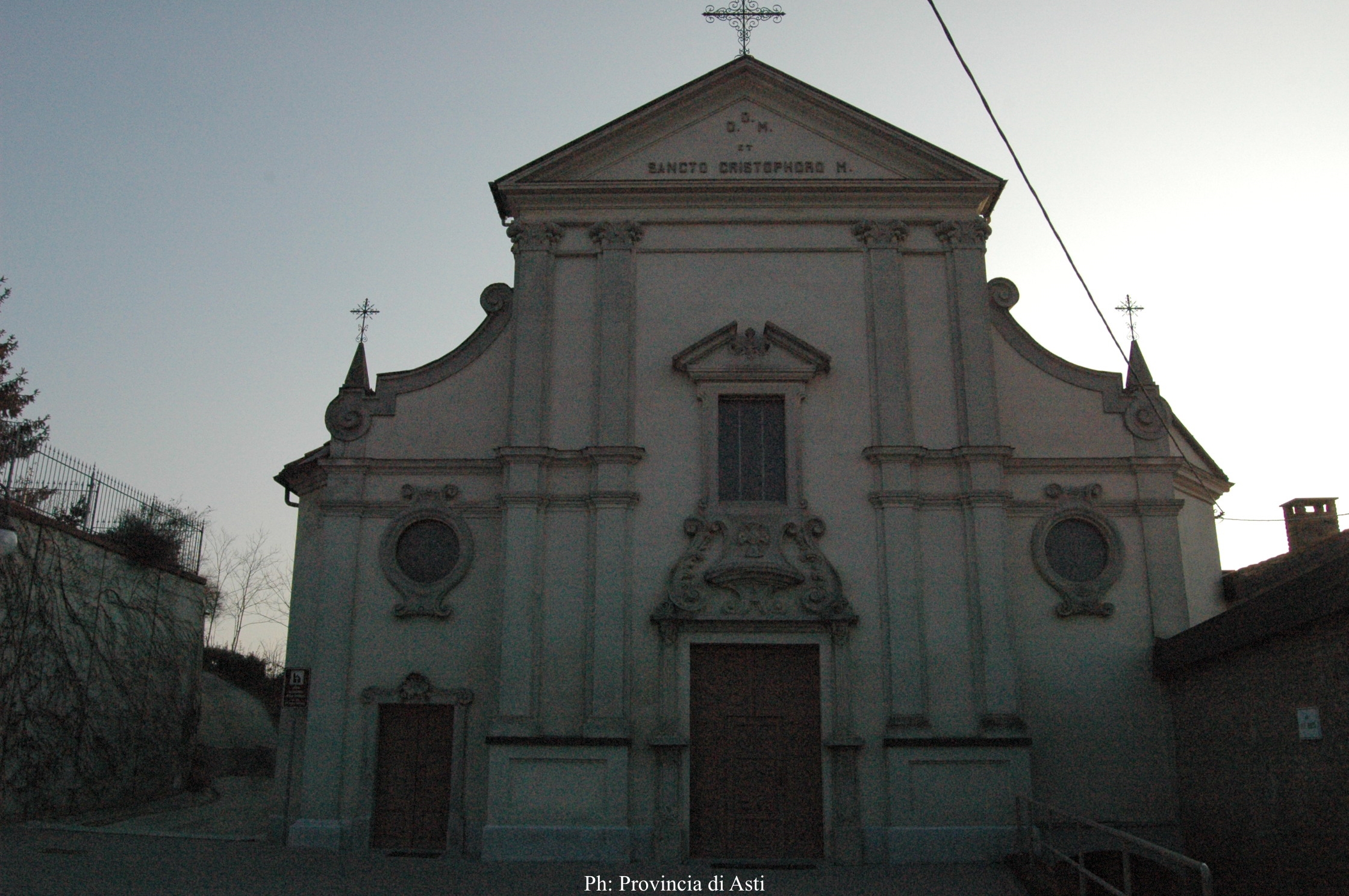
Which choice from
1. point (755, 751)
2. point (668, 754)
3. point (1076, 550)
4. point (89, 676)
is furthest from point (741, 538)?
point (89, 676)

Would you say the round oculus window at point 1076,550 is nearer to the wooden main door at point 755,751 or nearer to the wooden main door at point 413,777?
the wooden main door at point 755,751

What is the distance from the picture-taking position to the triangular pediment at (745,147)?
1573 centimetres

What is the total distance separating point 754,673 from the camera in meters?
14.0

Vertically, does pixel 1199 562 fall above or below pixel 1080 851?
above

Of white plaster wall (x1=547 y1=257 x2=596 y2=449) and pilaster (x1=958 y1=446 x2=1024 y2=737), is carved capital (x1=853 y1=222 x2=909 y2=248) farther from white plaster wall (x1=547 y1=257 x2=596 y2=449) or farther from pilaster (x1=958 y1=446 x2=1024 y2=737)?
white plaster wall (x1=547 y1=257 x2=596 y2=449)

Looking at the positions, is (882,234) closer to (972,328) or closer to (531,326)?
(972,328)

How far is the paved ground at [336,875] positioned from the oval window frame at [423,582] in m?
3.15

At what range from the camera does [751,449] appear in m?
14.9

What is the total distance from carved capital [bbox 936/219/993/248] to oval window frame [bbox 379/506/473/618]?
8.00 meters

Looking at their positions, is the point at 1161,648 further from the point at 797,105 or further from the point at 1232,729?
the point at 797,105

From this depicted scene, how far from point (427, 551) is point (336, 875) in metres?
4.49

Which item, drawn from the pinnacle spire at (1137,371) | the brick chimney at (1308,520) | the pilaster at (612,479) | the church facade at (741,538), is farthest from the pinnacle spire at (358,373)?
the brick chimney at (1308,520)

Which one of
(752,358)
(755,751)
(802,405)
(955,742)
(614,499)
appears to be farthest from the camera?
(752,358)

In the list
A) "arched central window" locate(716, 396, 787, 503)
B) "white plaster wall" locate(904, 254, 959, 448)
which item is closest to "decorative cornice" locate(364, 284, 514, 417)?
"arched central window" locate(716, 396, 787, 503)
